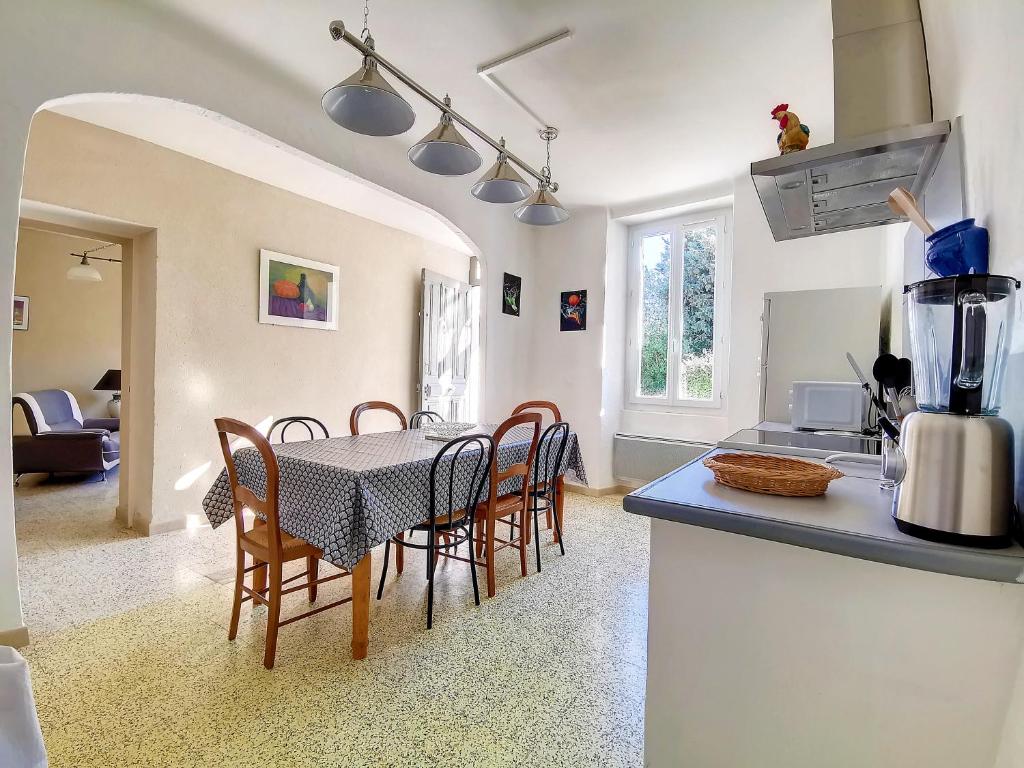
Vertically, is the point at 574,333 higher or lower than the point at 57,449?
higher

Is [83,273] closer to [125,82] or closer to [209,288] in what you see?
[209,288]

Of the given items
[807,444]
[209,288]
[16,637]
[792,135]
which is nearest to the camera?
[792,135]

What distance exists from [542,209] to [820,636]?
2515 mm

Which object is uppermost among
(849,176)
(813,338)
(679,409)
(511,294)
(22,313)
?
(511,294)

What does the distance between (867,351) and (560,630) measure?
7.37 feet

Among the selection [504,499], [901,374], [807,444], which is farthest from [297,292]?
[901,374]

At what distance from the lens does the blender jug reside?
81 cm

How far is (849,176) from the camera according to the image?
4.99 ft

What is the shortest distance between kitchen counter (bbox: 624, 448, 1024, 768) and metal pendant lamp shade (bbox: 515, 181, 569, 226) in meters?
2.13

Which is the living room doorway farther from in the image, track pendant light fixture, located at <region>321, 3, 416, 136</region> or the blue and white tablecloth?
track pendant light fixture, located at <region>321, 3, 416, 136</region>

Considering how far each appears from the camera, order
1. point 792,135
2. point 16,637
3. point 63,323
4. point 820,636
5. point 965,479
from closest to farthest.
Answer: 1. point 965,479
2. point 820,636
3. point 792,135
4. point 16,637
5. point 63,323

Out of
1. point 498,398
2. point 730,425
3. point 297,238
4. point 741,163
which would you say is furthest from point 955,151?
point 297,238

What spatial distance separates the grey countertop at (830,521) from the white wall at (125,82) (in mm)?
2463

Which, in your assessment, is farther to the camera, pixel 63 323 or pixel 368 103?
pixel 63 323
